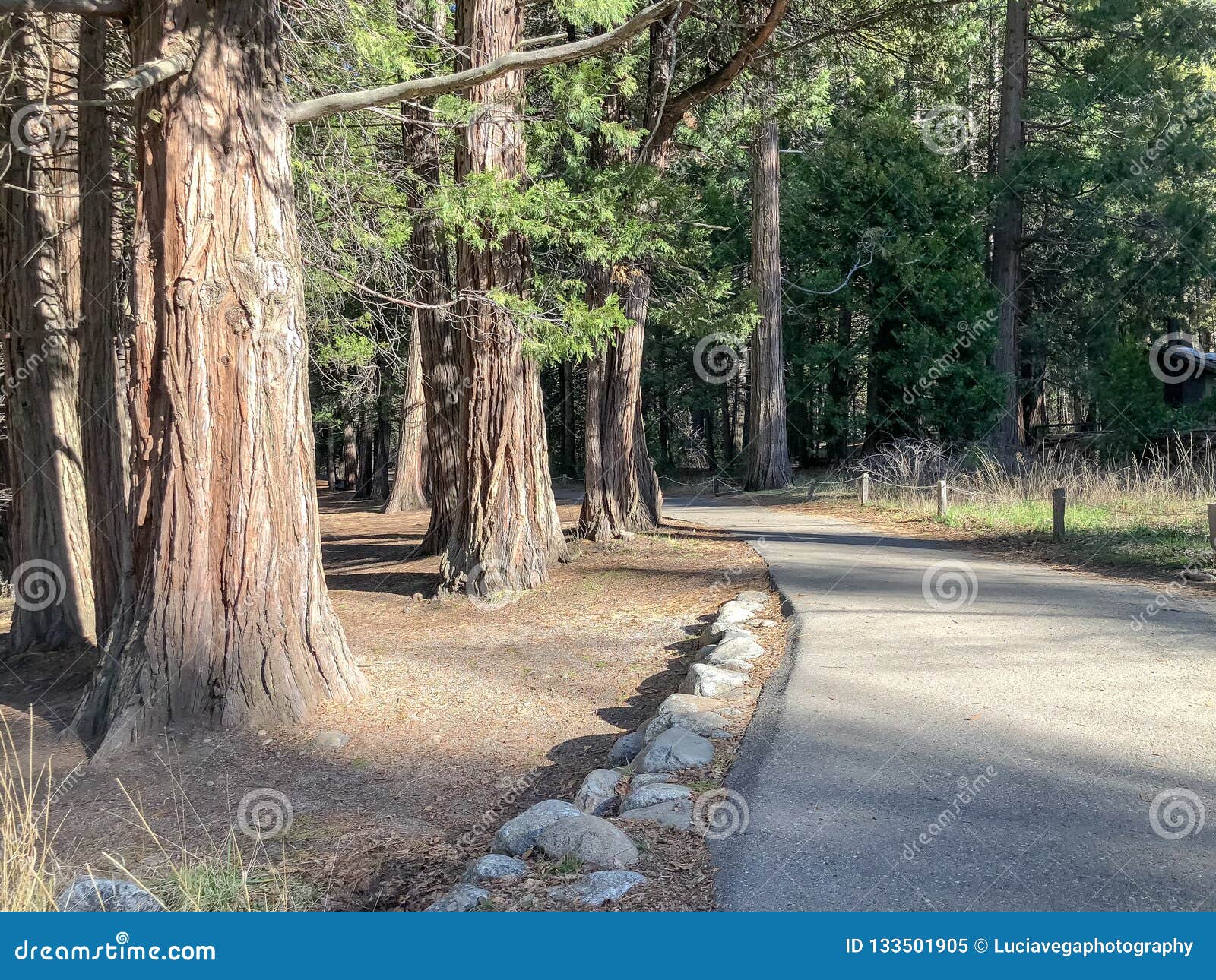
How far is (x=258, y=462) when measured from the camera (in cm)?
721

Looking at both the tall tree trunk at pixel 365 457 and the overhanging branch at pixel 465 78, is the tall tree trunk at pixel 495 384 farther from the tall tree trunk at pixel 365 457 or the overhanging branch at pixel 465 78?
the tall tree trunk at pixel 365 457

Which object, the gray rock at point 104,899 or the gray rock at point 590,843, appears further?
the gray rock at point 590,843

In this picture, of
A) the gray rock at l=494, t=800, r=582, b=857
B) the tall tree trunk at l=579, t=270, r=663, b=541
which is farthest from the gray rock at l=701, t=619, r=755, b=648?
the tall tree trunk at l=579, t=270, r=663, b=541

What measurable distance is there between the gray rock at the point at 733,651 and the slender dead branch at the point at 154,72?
5565 mm

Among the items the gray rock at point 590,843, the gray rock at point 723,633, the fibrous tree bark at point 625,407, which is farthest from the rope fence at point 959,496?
the gray rock at point 590,843

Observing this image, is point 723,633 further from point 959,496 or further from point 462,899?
point 959,496

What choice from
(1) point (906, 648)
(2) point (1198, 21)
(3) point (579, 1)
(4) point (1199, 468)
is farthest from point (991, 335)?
(1) point (906, 648)

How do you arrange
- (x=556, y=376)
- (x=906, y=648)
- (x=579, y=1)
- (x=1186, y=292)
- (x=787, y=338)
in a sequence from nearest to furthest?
(x=906, y=648), (x=579, y=1), (x=1186, y=292), (x=787, y=338), (x=556, y=376)

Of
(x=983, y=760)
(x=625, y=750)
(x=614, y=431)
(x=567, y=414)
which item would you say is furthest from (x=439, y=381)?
(x=567, y=414)

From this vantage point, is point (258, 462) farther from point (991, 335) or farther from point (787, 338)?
point (787, 338)

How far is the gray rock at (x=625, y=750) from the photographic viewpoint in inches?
256

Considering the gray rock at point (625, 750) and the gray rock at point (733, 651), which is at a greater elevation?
the gray rock at point (733, 651)

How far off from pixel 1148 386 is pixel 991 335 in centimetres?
458

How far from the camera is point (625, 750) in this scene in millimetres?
6570
